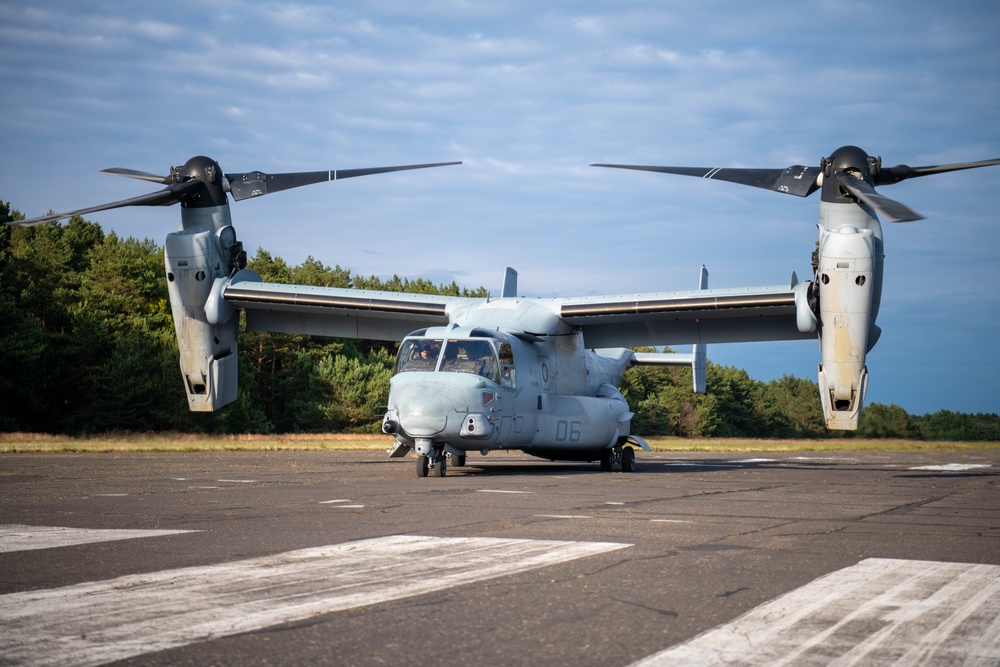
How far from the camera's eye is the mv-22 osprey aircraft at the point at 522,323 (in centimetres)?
1619

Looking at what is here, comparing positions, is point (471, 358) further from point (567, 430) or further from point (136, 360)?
point (136, 360)

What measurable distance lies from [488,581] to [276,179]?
17.8 metres

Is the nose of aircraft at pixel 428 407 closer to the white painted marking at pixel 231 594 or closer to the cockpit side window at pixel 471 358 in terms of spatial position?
the cockpit side window at pixel 471 358

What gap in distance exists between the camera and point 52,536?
22.8 ft

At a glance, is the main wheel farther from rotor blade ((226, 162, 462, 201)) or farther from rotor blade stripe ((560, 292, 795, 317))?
rotor blade ((226, 162, 462, 201))

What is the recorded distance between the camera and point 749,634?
13.1 ft

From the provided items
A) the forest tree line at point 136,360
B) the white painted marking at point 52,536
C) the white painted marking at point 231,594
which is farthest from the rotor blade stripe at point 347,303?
the forest tree line at point 136,360

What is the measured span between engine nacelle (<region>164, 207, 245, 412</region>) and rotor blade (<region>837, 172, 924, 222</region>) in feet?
43.3

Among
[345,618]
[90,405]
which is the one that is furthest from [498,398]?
[90,405]

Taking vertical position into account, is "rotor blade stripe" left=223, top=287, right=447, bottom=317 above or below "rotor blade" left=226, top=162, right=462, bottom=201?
below

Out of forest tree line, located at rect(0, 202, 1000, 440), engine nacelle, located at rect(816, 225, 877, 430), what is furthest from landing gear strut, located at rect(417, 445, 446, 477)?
forest tree line, located at rect(0, 202, 1000, 440)

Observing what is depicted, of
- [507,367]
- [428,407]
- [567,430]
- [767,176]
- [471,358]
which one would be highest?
[767,176]

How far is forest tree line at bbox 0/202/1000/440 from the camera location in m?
46.9

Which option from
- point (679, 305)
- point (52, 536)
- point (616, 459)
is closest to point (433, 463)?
point (616, 459)
